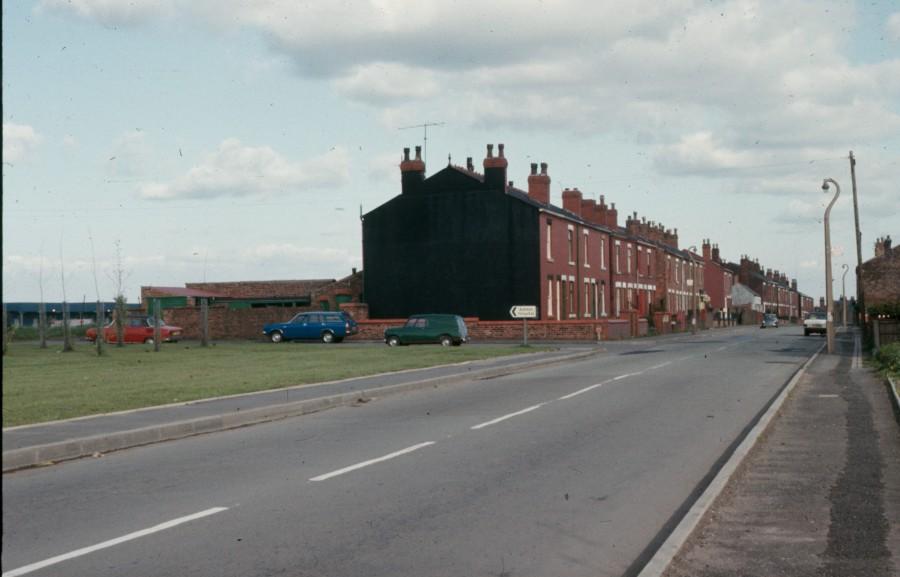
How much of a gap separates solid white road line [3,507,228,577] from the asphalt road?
0.02 m

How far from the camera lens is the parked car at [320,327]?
49.7 meters

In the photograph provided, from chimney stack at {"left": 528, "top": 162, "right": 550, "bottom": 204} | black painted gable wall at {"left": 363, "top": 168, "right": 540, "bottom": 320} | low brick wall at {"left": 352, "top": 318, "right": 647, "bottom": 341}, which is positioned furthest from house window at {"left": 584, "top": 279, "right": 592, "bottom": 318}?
black painted gable wall at {"left": 363, "top": 168, "right": 540, "bottom": 320}

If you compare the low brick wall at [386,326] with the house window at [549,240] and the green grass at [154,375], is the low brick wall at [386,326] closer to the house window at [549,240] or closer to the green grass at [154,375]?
the house window at [549,240]

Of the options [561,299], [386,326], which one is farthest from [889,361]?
[386,326]

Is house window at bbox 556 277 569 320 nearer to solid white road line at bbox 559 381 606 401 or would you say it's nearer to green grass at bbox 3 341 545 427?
green grass at bbox 3 341 545 427

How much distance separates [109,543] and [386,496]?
247 cm

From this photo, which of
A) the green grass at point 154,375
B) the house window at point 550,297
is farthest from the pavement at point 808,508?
the house window at point 550,297

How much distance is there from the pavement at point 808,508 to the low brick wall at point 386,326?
36.3m

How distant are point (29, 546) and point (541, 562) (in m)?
3.48

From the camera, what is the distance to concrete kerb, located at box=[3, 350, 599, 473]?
10555 mm

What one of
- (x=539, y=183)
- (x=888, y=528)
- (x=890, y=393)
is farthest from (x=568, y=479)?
(x=539, y=183)

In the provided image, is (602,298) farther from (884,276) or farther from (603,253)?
(884,276)

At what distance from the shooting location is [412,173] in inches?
2211

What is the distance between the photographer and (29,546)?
21.7ft
